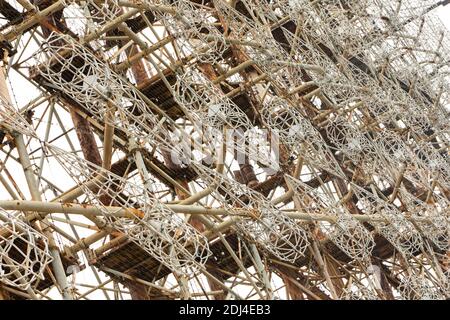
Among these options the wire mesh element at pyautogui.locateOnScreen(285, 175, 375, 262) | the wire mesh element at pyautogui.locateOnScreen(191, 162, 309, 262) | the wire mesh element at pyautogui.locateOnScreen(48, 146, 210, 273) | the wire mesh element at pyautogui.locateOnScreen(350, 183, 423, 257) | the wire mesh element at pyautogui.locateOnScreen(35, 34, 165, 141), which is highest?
the wire mesh element at pyautogui.locateOnScreen(35, 34, 165, 141)

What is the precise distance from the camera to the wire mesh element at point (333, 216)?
63.7 feet

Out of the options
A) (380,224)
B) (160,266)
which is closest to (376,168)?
(380,224)

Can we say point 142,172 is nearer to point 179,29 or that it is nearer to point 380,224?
point 179,29

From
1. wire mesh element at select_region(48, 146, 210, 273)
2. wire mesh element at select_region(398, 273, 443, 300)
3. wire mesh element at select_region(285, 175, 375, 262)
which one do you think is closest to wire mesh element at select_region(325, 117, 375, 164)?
wire mesh element at select_region(285, 175, 375, 262)

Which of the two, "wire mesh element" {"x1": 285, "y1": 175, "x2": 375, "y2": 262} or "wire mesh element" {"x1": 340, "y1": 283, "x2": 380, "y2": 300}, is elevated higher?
"wire mesh element" {"x1": 285, "y1": 175, "x2": 375, "y2": 262}

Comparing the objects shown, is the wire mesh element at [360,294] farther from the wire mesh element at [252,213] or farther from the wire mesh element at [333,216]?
the wire mesh element at [252,213]

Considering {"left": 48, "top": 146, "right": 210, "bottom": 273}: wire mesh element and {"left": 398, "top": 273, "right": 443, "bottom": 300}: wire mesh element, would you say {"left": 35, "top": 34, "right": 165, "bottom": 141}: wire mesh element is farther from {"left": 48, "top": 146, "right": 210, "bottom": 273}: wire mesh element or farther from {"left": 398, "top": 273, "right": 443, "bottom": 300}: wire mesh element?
{"left": 398, "top": 273, "right": 443, "bottom": 300}: wire mesh element

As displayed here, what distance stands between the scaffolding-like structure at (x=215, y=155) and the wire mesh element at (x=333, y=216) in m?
0.05

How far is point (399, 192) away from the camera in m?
24.4

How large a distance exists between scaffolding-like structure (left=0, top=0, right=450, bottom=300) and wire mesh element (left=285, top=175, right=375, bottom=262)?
0.05 metres

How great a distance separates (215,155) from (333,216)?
11.6 ft

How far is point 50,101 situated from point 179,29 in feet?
9.49

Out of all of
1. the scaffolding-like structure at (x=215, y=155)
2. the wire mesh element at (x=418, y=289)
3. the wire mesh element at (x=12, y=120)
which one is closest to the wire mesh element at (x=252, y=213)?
the scaffolding-like structure at (x=215, y=155)

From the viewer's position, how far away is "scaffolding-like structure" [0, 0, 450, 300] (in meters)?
13.7
